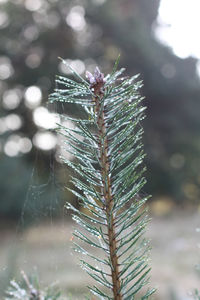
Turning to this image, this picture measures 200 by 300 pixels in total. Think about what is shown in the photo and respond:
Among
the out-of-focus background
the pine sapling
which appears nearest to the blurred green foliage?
the out-of-focus background

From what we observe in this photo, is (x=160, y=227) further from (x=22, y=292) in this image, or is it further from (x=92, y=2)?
(x=22, y=292)

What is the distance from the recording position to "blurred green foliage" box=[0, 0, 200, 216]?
933 cm

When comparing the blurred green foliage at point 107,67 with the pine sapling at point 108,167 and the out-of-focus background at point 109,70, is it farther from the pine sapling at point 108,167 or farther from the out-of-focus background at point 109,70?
the pine sapling at point 108,167

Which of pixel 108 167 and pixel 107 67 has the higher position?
pixel 107 67

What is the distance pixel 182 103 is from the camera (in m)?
10.2

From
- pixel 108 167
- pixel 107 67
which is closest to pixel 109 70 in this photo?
pixel 107 67

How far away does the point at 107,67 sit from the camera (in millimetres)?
9602

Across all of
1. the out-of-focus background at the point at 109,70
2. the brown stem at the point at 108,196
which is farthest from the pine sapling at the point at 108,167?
the out-of-focus background at the point at 109,70

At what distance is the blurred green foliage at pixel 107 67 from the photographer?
9.33 meters

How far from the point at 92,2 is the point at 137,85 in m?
10.2

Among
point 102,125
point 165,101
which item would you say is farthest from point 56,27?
point 102,125

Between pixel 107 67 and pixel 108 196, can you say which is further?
pixel 107 67

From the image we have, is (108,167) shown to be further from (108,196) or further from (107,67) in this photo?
(107,67)

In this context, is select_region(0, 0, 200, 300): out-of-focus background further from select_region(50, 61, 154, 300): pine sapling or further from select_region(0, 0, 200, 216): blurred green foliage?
select_region(50, 61, 154, 300): pine sapling
